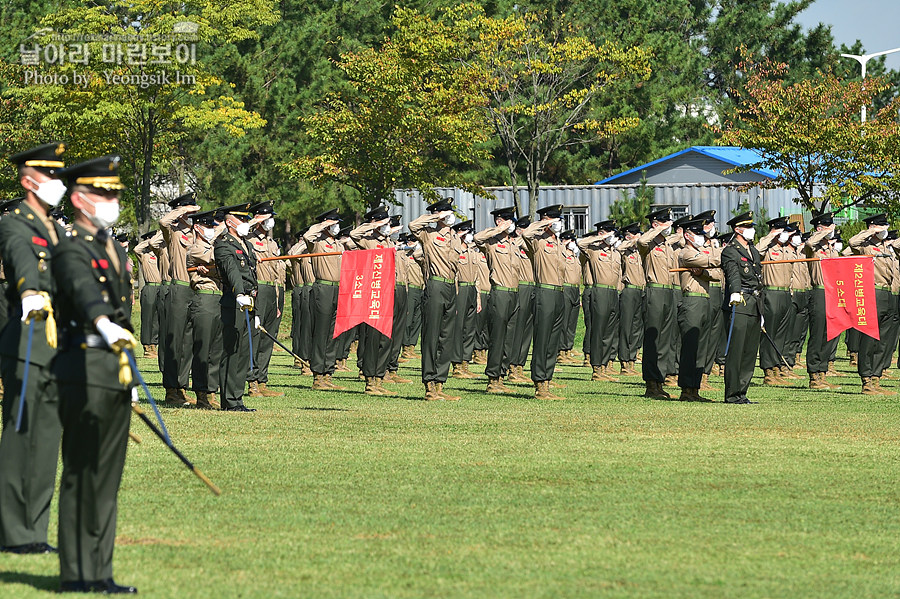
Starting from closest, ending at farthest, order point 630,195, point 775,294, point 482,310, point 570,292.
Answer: point 775,294 → point 570,292 → point 482,310 → point 630,195

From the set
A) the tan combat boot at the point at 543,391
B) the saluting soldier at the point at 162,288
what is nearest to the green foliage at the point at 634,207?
the saluting soldier at the point at 162,288

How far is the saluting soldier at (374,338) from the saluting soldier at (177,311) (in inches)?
90.6

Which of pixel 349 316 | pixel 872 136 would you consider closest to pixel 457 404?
pixel 349 316

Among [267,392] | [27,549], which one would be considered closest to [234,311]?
[267,392]

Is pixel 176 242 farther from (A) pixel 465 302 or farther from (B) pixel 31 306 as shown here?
(B) pixel 31 306

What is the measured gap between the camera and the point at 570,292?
958 inches

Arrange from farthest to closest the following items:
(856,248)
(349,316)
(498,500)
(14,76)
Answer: (14,76) < (856,248) < (349,316) < (498,500)

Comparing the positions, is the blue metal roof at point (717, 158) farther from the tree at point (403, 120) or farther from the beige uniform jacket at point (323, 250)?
the beige uniform jacket at point (323, 250)

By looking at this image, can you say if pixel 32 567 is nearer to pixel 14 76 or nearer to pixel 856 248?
pixel 856 248

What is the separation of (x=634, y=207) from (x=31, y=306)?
126ft

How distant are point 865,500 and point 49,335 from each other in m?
5.31

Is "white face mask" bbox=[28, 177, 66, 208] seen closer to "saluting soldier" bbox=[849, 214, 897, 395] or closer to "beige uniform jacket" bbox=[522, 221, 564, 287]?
"beige uniform jacket" bbox=[522, 221, 564, 287]

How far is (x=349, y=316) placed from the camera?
678 inches

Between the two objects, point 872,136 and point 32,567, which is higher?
point 872,136
